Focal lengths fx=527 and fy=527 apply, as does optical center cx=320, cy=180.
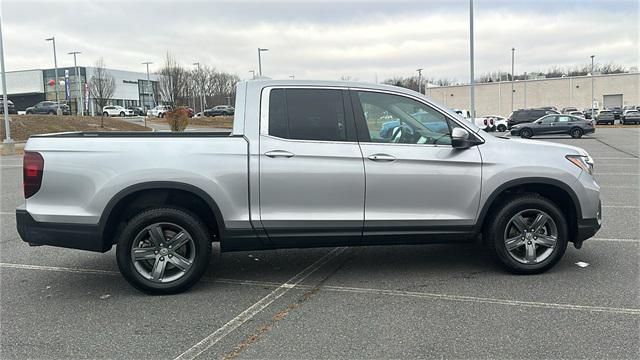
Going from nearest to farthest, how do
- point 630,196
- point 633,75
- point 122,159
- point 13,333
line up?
1. point 13,333
2. point 122,159
3. point 630,196
4. point 633,75

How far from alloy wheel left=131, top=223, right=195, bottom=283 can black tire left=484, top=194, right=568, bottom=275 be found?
9.18 ft

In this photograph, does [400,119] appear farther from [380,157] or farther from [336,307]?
[336,307]

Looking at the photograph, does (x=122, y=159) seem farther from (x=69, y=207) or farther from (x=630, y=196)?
(x=630, y=196)

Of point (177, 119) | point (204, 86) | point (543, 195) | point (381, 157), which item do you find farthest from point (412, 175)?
point (204, 86)

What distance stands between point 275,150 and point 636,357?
308 cm

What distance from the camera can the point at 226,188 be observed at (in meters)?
4.62

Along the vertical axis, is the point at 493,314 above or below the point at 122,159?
below

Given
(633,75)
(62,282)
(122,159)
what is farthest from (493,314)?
(633,75)

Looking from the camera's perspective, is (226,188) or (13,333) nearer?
(13,333)

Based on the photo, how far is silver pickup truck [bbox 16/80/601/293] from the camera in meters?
4.56

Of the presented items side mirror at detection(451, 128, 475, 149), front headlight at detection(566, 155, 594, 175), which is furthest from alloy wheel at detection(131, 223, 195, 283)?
front headlight at detection(566, 155, 594, 175)

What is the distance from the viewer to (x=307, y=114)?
15.9 ft

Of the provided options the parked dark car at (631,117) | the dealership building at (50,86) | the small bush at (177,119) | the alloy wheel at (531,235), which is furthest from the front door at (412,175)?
the dealership building at (50,86)

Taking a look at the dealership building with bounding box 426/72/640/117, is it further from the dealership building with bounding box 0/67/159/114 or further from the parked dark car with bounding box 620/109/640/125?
the dealership building with bounding box 0/67/159/114
